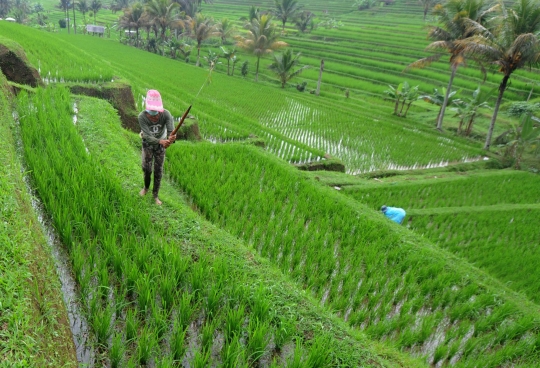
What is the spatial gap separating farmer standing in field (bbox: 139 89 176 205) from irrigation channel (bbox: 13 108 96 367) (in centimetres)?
96

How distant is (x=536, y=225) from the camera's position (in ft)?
19.5

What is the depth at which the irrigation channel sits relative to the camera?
6.38ft

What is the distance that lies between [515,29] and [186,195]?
38.0ft

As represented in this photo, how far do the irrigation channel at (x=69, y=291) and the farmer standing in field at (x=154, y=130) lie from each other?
3.15ft

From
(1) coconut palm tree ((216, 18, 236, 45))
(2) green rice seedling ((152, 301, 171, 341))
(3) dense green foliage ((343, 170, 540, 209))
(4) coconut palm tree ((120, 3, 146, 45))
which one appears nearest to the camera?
(2) green rice seedling ((152, 301, 171, 341))

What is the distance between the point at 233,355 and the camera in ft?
6.20

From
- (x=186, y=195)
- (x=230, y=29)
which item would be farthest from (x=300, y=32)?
(x=186, y=195)

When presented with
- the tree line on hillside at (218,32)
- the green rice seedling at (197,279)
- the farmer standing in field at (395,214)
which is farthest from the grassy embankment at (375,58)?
the green rice seedling at (197,279)

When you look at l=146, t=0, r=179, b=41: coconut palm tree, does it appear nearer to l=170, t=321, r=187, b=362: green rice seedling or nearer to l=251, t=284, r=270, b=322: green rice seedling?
l=251, t=284, r=270, b=322: green rice seedling

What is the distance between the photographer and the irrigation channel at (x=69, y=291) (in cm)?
194

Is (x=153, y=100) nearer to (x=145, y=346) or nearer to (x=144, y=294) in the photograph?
(x=144, y=294)

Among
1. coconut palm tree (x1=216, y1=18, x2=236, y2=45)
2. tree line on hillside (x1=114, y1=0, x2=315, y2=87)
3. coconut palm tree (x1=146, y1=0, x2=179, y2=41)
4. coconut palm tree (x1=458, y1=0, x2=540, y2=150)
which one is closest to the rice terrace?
coconut palm tree (x1=458, y1=0, x2=540, y2=150)

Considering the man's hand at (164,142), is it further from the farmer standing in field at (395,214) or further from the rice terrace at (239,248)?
the farmer standing in field at (395,214)

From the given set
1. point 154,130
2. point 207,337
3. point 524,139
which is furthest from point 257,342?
point 524,139
